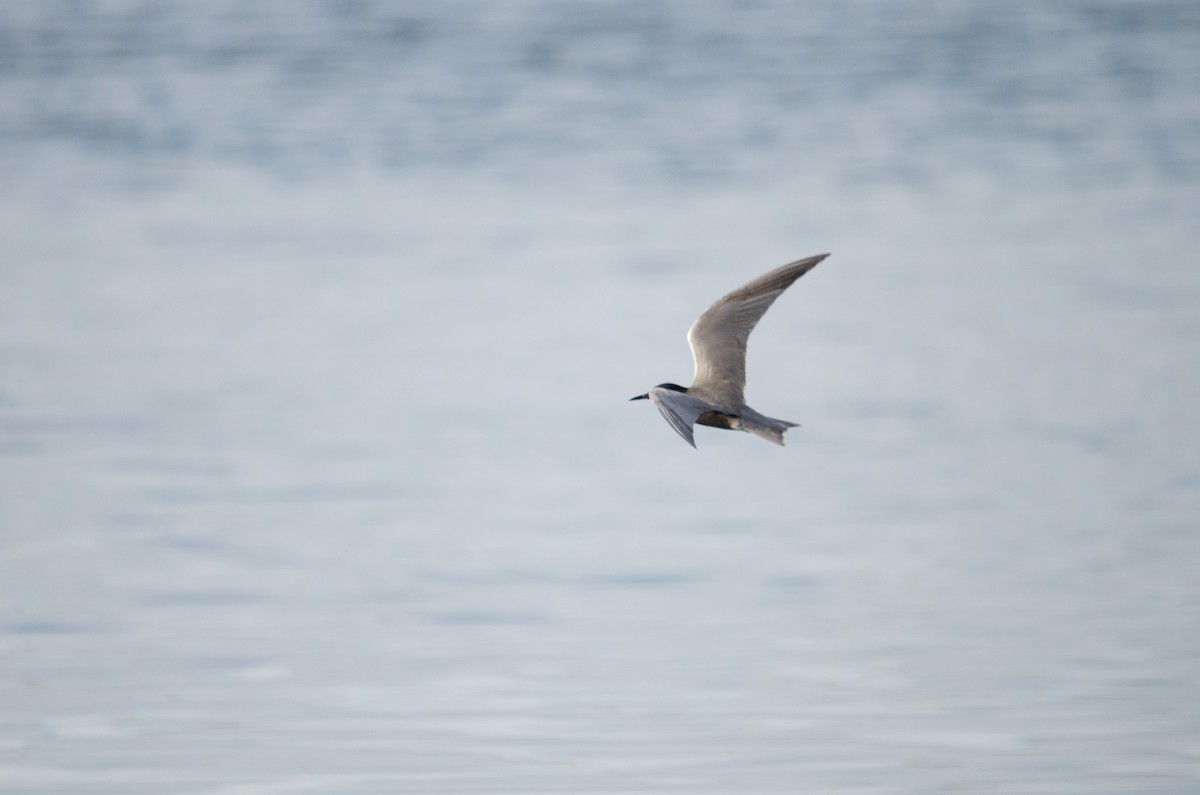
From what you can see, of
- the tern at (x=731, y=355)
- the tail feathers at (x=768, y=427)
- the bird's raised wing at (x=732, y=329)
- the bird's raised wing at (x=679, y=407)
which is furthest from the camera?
the bird's raised wing at (x=732, y=329)

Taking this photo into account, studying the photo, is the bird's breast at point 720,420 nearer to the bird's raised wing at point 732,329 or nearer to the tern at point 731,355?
the tern at point 731,355

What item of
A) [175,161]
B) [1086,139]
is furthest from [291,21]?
[1086,139]

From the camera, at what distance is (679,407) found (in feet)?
21.4

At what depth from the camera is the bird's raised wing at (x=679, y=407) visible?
6172mm

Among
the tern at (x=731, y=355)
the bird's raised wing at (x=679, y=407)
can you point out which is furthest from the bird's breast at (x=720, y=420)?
the bird's raised wing at (x=679, y=407)

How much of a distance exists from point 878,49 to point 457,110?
4.82 metres

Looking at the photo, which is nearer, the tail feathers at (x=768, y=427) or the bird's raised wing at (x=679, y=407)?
the bird's raised wing at (x=679, y=407)

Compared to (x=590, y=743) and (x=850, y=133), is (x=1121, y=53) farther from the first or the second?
(x=590, y=743)

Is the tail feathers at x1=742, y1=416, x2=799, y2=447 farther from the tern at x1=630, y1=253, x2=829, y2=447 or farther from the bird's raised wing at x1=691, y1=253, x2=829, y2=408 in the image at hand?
the bird's raised wing at x1=691, y1=253, x2=829, y2=408

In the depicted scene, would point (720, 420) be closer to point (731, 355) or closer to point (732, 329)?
point (731, 355)

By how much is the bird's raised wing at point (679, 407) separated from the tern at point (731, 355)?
1 cm

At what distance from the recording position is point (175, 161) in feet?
60.2

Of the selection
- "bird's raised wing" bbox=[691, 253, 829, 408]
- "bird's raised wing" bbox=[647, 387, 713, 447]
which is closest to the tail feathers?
"bird's raised wing" bbox=[647, 387, 713, 447]

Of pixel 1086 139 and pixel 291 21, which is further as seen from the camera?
pixel 291 21
